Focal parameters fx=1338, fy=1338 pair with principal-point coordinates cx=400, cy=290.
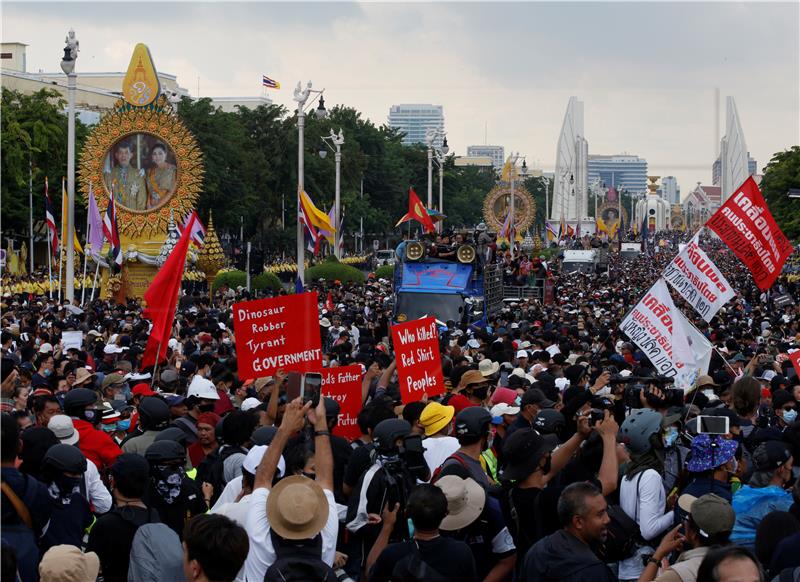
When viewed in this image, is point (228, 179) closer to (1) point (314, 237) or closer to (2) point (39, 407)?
(1) point (314, 237)

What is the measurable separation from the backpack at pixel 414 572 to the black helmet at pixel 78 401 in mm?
3905

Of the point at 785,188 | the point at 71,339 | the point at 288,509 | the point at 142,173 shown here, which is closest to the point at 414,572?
the point at 288,509

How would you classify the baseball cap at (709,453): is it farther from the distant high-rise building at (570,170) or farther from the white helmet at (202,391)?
the distant high-rise building at (570,170)

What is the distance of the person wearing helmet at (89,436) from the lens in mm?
8422

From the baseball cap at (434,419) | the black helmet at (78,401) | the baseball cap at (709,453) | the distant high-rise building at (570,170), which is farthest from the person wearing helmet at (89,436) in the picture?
the distant high-rise building at (570,170)

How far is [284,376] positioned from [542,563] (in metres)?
4.38

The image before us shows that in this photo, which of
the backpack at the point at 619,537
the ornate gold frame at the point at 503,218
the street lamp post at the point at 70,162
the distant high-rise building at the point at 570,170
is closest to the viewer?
the backpack at the point at 619,537

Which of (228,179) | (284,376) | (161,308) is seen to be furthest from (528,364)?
(228,179)

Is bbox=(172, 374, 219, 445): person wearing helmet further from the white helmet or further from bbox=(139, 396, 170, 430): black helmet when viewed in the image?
bbox=(139, 396, 170, 430): black helmet

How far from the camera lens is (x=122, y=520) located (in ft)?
20.6

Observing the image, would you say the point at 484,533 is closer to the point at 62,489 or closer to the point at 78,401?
the point at 62,489

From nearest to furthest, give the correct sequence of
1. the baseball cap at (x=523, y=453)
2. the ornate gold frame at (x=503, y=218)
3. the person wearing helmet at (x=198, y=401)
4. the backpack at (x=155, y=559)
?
the backpack at (x=155, y=559), the baseball cap at (x=523, y=453), the person wearing helmet at (x=198, y=401), the ornate gold frame at (x=503, y=218)

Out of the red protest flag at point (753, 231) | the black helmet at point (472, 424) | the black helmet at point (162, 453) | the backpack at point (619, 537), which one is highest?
the red protest flag at point (753, 231)

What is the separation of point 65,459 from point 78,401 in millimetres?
2418
